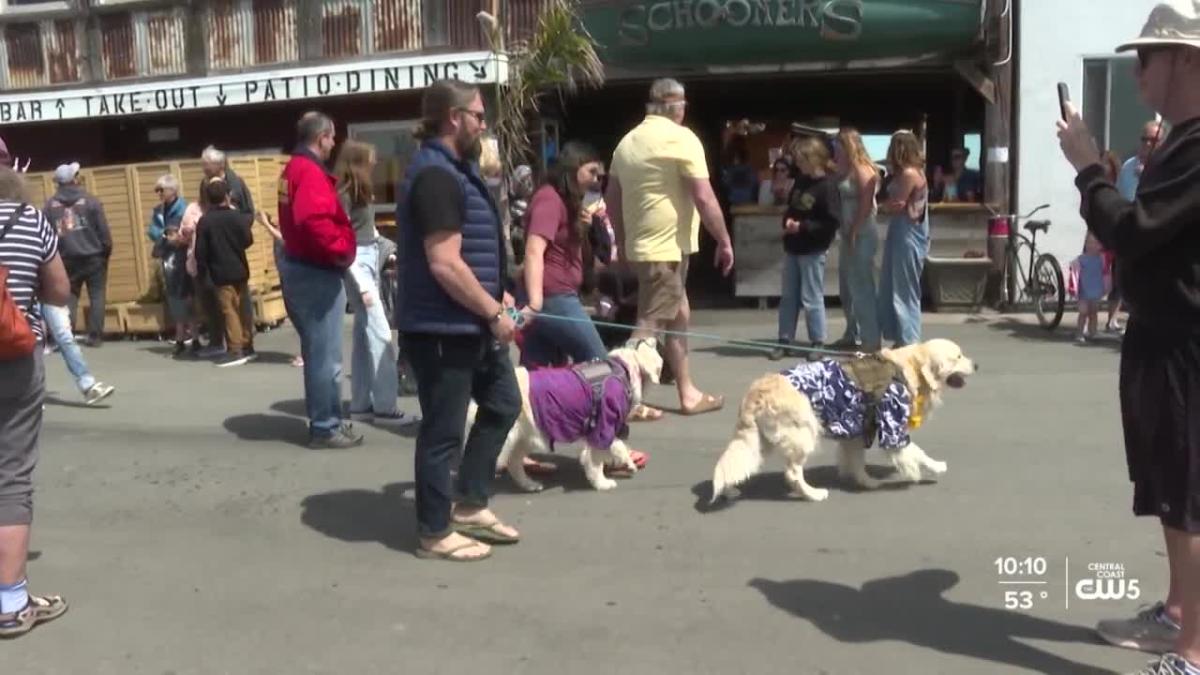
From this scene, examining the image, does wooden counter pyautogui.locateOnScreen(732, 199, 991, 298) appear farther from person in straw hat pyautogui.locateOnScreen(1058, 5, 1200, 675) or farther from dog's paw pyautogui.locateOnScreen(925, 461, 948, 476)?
person in straw hat pyautogui.locateOnScreen(1058, 5, 1200, 675)

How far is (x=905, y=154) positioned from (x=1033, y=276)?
11.0 feet

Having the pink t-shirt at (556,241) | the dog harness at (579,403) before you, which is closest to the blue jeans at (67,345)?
the pink t-shirt at (556,241)

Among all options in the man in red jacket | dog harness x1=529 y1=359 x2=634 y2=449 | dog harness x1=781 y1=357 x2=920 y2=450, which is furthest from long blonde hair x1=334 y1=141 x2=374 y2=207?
dog harness x1=781 y1=357 x2=920 y2=450

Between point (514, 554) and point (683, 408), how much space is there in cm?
286

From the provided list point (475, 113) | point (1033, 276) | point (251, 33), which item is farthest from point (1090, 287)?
point (251, 33)

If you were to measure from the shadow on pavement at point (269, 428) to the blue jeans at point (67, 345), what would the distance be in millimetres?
1464

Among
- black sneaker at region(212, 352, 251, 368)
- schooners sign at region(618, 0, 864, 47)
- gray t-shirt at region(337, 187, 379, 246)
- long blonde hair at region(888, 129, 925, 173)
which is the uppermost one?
schooners sign at region(618, 0, 864, 47)

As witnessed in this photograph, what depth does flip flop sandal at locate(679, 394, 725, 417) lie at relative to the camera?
26.0 ft

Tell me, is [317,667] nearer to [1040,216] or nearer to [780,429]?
[780,429]

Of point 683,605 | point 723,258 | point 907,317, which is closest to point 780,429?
point 683,605

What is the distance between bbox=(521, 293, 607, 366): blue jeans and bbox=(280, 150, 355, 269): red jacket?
A: 3.88 feet

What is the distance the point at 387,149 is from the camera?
1577 cm

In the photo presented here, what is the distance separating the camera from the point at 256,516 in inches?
237

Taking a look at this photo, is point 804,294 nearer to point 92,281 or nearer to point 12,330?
point 12,330
